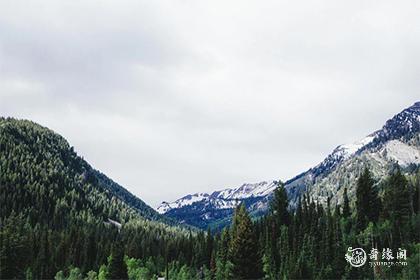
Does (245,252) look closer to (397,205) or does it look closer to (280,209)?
(397,205)

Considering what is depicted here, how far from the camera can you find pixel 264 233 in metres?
172

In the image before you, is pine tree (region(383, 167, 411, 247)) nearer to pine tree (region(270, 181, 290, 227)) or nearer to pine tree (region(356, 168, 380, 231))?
pine tree (region(356, 168, 380, 231))

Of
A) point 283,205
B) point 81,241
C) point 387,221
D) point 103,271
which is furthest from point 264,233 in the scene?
point 81,241

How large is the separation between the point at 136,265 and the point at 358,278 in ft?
298

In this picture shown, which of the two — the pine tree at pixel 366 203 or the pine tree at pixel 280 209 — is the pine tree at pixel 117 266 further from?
the pine tree at pixel 366 203
